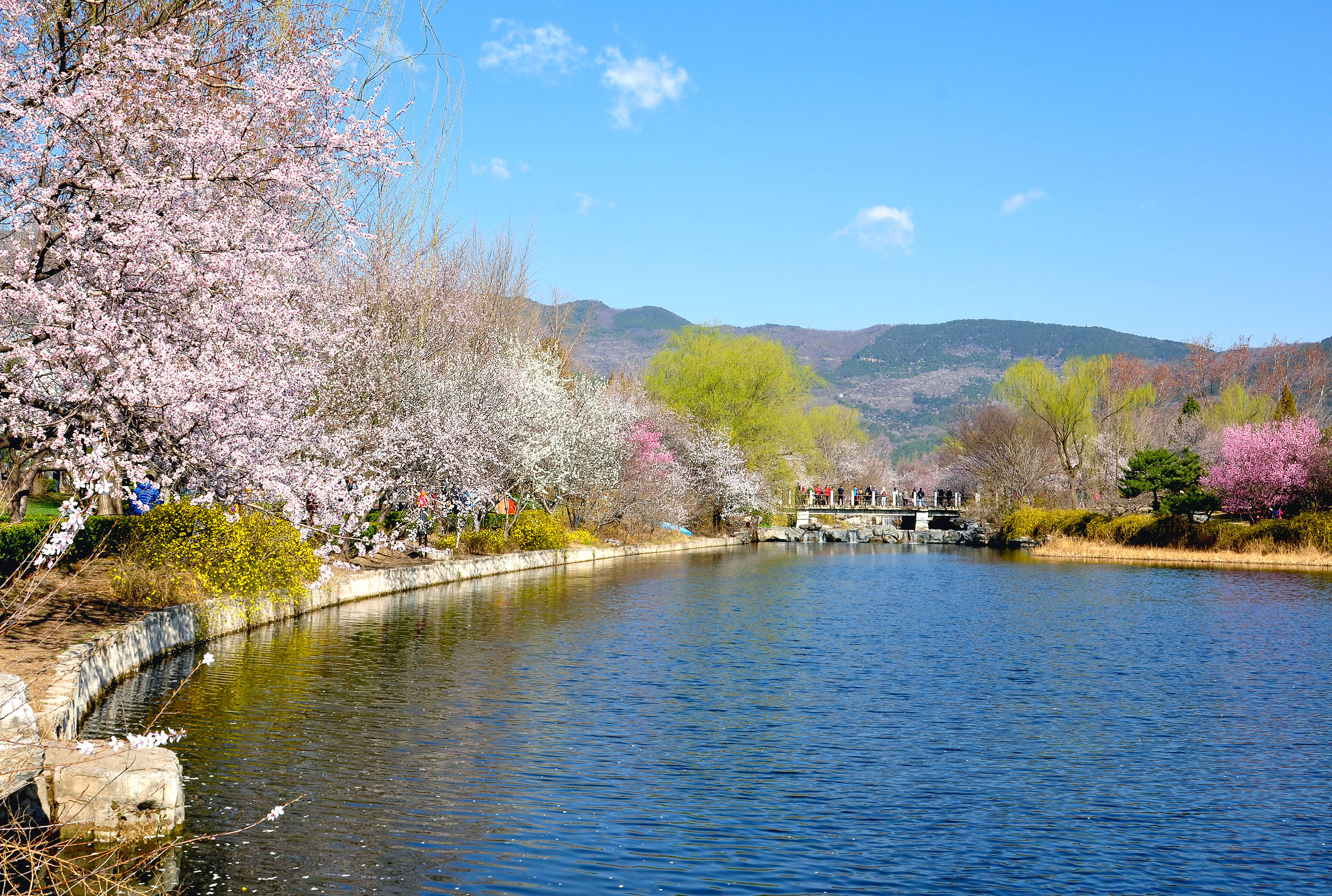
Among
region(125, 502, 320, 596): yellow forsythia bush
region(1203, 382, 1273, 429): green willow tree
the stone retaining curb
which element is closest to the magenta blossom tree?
region(1203, 382, 1273, 429): green willow tree

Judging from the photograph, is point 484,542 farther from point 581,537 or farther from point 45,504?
point 45,504

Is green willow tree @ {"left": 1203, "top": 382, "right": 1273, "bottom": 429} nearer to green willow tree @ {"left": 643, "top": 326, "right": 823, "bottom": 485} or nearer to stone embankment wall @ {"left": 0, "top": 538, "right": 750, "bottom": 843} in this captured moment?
green willow tree @ {"left": 643, "top": 326, "right": 823, "bottom": 485}

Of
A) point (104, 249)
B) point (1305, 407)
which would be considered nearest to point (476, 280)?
point (104, 249)

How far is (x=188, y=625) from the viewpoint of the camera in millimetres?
17266

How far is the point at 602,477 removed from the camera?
4334 cm

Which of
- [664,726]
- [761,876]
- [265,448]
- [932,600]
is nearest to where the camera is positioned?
[761,876]

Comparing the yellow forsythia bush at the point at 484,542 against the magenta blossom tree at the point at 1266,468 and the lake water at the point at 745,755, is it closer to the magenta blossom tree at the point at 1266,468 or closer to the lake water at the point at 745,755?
the lake water at the point at 745,755

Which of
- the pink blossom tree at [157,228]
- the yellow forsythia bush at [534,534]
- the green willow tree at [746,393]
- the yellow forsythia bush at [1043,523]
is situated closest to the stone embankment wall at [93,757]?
the pink blossom tree at [157,228]

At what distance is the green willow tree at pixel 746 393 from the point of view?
204 ft

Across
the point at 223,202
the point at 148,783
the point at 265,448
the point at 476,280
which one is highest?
the point at 476,280

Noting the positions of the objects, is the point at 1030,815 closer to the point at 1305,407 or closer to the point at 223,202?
the point at 223,202

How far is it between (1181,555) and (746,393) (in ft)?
83.8

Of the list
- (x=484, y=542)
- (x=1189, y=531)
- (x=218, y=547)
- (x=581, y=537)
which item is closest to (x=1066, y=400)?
(x=1189, y=531)

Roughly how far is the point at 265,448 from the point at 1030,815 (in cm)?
1073
